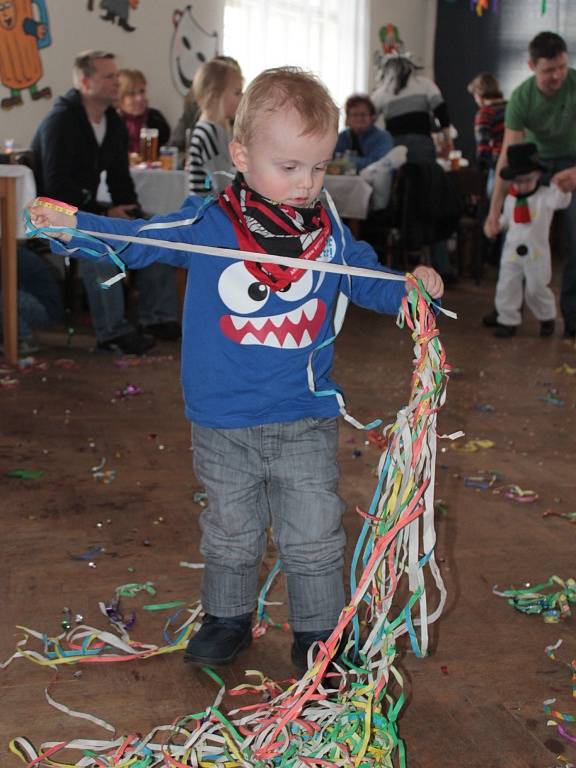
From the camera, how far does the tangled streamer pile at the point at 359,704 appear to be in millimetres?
1434

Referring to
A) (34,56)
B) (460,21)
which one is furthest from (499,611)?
(460,21)

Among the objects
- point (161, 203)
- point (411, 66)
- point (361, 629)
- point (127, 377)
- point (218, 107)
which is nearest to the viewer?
point (361, 629)

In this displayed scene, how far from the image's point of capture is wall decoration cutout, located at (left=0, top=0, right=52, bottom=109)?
6164mm

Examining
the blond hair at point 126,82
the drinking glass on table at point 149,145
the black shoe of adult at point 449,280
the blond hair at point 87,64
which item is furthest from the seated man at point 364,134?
the blond hair at point 87,64

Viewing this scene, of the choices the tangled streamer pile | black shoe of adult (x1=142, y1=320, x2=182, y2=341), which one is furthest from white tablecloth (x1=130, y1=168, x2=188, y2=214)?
the tangled streamer pile

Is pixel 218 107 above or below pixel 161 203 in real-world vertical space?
above

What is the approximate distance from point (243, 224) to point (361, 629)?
831 millimetres

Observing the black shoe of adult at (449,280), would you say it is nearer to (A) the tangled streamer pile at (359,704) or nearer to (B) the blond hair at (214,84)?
(B) the blond hair at (214,84)

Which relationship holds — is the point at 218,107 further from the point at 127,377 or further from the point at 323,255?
the point at 323,255

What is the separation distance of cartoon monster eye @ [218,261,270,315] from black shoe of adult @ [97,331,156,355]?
297 centimetres

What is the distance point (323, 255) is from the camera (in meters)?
1.68

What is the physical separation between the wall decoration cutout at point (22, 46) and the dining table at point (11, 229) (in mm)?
2441

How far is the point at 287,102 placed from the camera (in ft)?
5.20

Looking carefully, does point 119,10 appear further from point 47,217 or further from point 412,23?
point 47,217
